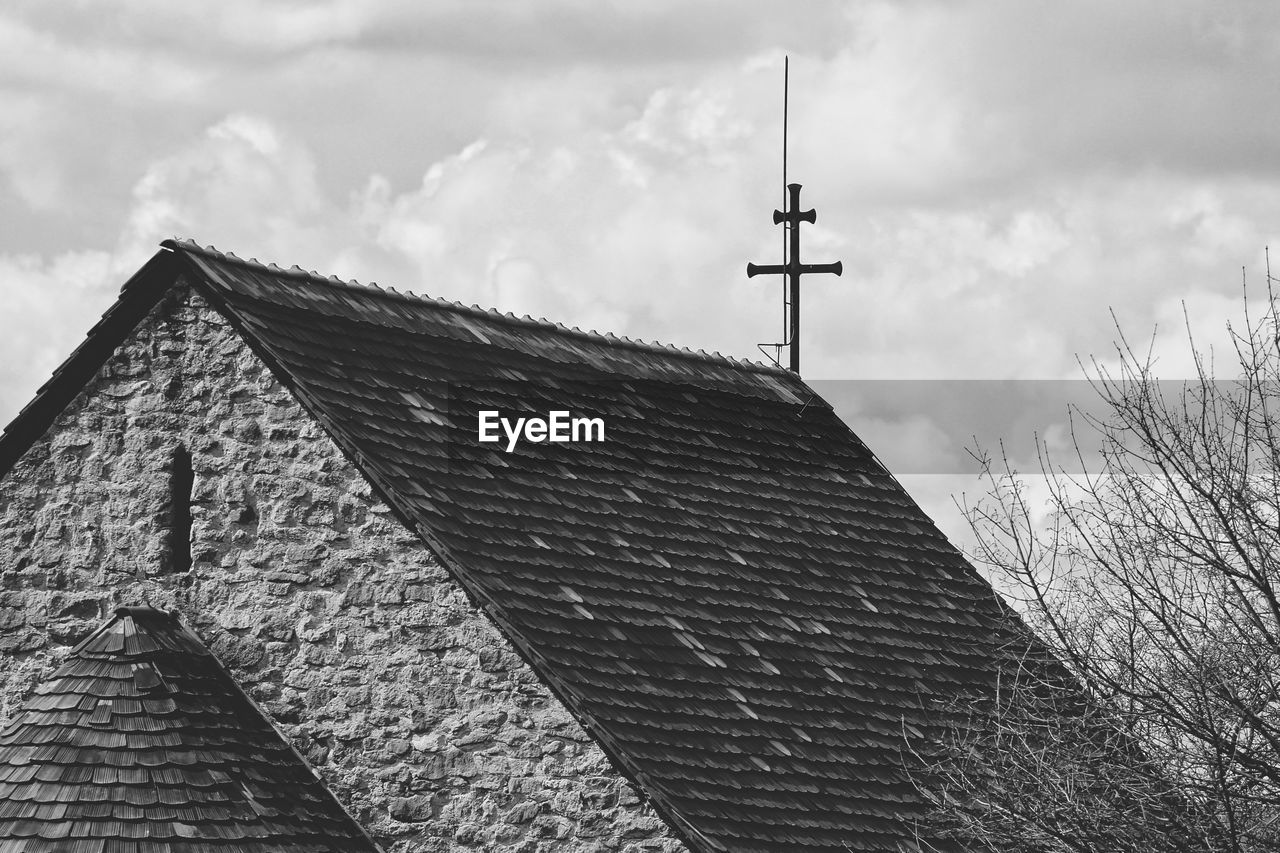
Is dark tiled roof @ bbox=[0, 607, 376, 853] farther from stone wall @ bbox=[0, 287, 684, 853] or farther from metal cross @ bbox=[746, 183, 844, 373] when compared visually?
metal cross @ bbox=[746, 183, 844, 373]

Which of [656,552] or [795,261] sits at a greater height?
[795,261]

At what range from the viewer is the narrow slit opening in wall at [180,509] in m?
11.9

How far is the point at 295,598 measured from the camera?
11438mm

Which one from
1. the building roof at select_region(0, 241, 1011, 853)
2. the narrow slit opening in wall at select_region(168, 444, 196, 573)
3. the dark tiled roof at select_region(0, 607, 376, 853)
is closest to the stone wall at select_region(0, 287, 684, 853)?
the narrow slit opening in wall at select_region(168, 444, 196, 573)

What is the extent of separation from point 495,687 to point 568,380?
4565 millimetres

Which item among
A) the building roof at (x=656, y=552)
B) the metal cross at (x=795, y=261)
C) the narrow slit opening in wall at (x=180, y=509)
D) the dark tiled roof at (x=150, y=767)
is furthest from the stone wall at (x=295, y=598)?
the metal cross at (x=795, y=261)

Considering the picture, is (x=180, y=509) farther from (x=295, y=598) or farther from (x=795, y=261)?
(x=795, y=261)

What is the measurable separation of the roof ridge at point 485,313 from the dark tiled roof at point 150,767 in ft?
9.05

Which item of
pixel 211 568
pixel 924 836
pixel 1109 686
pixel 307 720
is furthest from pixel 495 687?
pixel 1109 686

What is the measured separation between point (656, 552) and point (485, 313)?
11.2ft

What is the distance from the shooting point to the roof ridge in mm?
12836

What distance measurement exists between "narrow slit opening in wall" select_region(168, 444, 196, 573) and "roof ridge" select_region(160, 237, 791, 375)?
144 centimetres

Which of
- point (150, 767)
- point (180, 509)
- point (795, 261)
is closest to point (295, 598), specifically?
point (180, 509)

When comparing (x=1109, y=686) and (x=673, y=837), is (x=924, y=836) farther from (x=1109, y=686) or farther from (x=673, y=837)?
(x=673, y=837)
